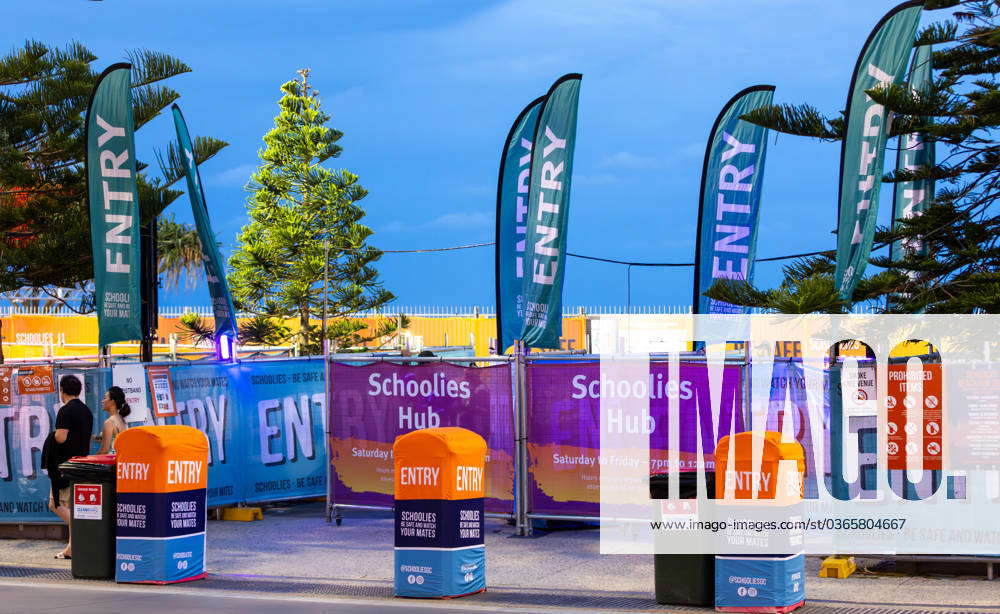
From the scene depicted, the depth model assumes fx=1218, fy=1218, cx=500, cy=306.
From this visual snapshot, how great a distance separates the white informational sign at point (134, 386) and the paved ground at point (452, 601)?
180 cm

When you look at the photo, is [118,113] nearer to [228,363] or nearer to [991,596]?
[228,363]

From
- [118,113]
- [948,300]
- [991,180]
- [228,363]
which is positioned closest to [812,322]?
[948,300]

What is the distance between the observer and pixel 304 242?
123 feet

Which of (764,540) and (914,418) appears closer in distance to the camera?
(764,540)

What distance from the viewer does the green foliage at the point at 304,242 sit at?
37375 millimetres

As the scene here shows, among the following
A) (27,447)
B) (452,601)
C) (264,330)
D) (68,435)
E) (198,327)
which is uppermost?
(198,327)

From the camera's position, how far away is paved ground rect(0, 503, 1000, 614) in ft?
33.8

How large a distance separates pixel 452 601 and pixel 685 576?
2.00m

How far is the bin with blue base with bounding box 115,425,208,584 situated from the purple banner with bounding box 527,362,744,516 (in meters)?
4.21

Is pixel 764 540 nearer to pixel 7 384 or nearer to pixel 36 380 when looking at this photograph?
pixel 36 380

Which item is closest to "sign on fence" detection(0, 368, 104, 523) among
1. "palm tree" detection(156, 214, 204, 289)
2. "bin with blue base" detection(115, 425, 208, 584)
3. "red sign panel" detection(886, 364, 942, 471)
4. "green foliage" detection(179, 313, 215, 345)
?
"bin with blue base" detection(115, 425, 208, 584)

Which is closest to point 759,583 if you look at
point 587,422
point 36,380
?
point 587,422

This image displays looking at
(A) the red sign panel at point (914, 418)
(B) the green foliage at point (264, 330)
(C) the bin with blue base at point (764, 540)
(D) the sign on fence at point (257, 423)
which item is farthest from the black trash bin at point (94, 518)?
(B) the green foliage at point (264, 330)

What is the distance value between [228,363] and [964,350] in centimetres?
927
